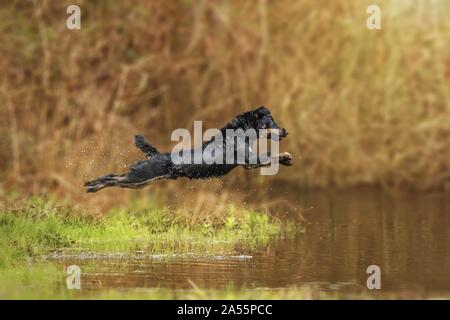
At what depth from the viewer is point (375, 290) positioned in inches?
354

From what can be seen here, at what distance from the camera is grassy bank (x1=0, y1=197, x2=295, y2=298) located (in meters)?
10.6

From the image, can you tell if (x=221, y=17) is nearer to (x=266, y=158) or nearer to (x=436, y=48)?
(x=436, y=48)

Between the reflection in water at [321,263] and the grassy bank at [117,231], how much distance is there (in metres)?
0.38

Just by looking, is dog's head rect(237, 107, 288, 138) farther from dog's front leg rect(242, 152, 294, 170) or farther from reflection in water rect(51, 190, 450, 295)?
reflection in water rect(51, 190, 450, 295)

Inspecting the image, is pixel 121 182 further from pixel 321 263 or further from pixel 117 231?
pixel 321 263

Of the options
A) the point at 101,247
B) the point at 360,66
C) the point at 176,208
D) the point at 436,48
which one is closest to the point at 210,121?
the point at 360,66

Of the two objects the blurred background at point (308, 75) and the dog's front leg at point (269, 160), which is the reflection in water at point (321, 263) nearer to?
the dog's front leg at point (269, 160)

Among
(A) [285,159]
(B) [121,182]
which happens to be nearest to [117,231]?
(B) [121,182]

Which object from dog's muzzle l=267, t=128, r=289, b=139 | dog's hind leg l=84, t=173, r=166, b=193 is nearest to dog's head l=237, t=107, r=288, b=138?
dog's muzzle l=267, t=128, r=289, b=139

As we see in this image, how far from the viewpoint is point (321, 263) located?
10391 millimetres

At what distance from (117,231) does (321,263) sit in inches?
88.7

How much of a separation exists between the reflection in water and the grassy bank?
38 centimetres

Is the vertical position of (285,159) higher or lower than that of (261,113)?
lower

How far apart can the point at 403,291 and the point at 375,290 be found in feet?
0.72
